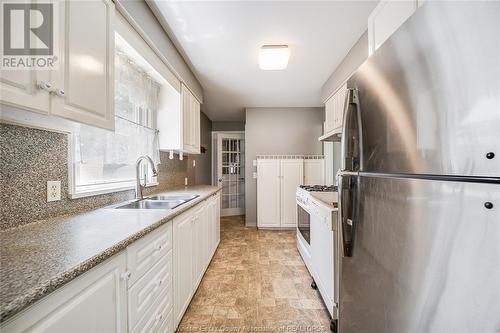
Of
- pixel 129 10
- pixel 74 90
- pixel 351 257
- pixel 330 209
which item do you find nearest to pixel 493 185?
pixel 351 257

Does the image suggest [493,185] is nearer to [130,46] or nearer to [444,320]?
[444,320]

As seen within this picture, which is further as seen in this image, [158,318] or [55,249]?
[158,318]

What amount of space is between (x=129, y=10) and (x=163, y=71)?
70 centimetres

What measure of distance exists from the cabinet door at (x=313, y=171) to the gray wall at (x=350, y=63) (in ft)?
4.74

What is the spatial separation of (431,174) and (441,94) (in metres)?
0.20

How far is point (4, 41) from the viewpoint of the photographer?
765mm

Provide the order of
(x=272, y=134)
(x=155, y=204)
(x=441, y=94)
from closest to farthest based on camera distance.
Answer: (x=441, y=94) < (x=155, y=204) < (x=272, y=134)

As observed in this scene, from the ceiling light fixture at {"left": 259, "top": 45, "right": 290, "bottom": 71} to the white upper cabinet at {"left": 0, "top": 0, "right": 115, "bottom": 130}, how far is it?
1447 mm

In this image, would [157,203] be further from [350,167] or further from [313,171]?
[313,171]

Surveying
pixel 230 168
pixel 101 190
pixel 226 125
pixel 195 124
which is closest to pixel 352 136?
pixel 101 190

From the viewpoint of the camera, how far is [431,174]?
58 cm

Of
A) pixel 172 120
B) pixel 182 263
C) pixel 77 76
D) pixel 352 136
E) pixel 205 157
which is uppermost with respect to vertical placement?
pixel 172 120

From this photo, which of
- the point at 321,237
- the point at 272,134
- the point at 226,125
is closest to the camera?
the point at 321,237

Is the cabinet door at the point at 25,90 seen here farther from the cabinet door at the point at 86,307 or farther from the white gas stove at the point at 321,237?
the white gas stove at the point at 321,237
